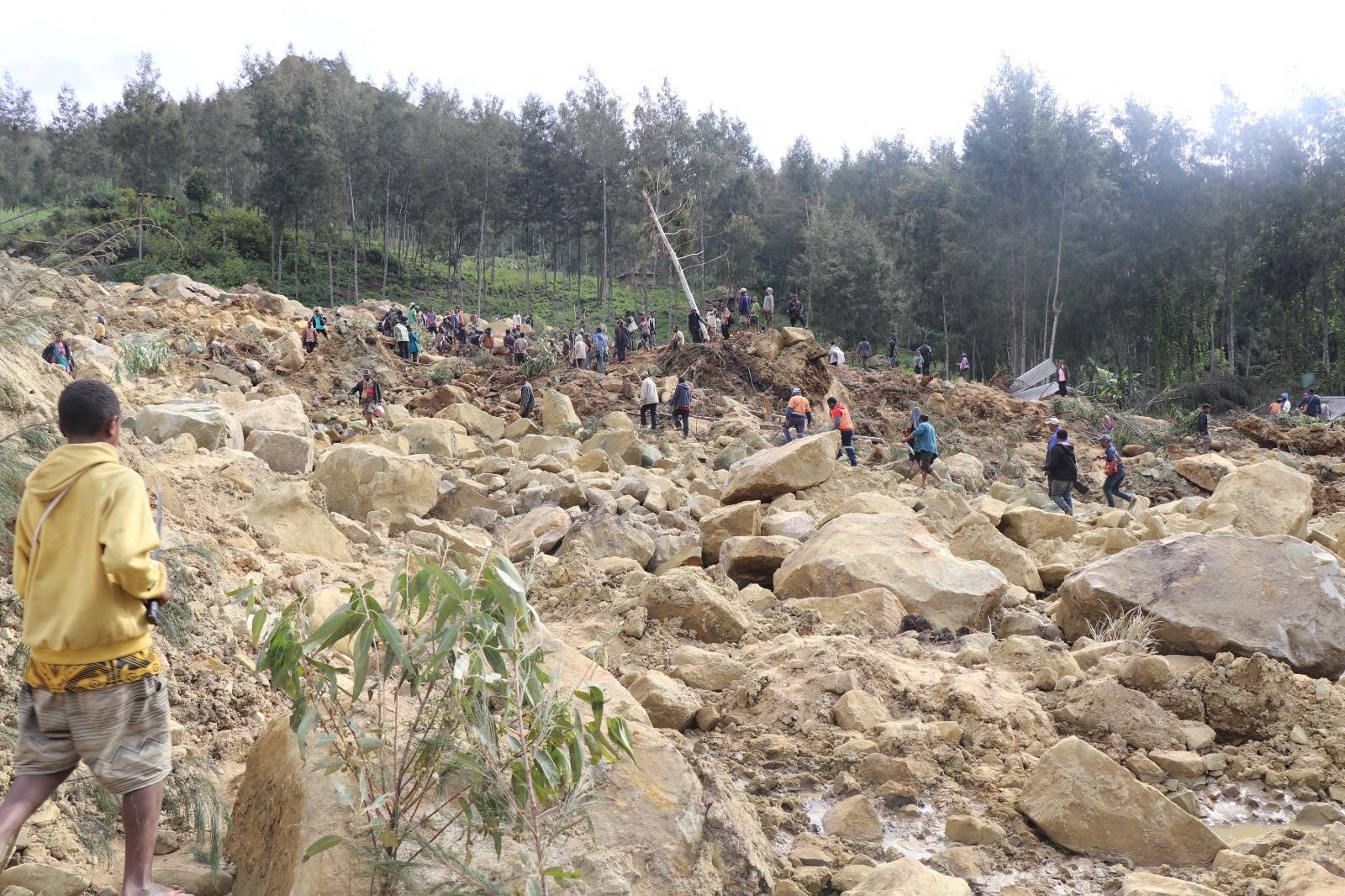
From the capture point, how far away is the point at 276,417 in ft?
38.9

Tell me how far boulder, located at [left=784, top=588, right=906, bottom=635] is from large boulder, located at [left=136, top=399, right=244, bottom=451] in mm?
6215

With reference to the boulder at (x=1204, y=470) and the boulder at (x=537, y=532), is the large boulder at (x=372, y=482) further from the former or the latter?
the boulder at (x=1204, y=470)

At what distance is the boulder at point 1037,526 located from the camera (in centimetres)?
883

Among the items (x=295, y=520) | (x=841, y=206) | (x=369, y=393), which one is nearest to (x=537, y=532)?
(x=295, y=520)

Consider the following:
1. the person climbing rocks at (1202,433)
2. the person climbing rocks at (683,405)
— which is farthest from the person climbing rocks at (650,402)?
the person climbing rocks at (1202,433)

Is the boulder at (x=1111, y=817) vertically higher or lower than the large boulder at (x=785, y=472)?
lower

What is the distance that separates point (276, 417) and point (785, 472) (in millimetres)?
6161

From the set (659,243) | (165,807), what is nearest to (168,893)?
(165,807)

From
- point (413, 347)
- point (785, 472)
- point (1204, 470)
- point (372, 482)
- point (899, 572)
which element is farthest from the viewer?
point (413, 347)

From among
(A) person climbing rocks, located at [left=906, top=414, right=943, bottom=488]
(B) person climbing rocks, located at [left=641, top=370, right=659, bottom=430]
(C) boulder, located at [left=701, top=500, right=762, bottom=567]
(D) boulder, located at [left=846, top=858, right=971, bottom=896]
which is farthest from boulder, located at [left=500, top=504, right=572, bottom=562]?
(B) person climbing rocks, located at [left=641, top=370, right=659, bottom=430]

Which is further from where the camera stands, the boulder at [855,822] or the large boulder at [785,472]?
the large boulder at [785,472]

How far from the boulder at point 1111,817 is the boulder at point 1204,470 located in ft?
41.3

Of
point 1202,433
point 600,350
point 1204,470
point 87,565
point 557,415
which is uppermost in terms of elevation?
point 600,350

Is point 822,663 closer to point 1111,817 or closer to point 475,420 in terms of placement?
point 1111,817
